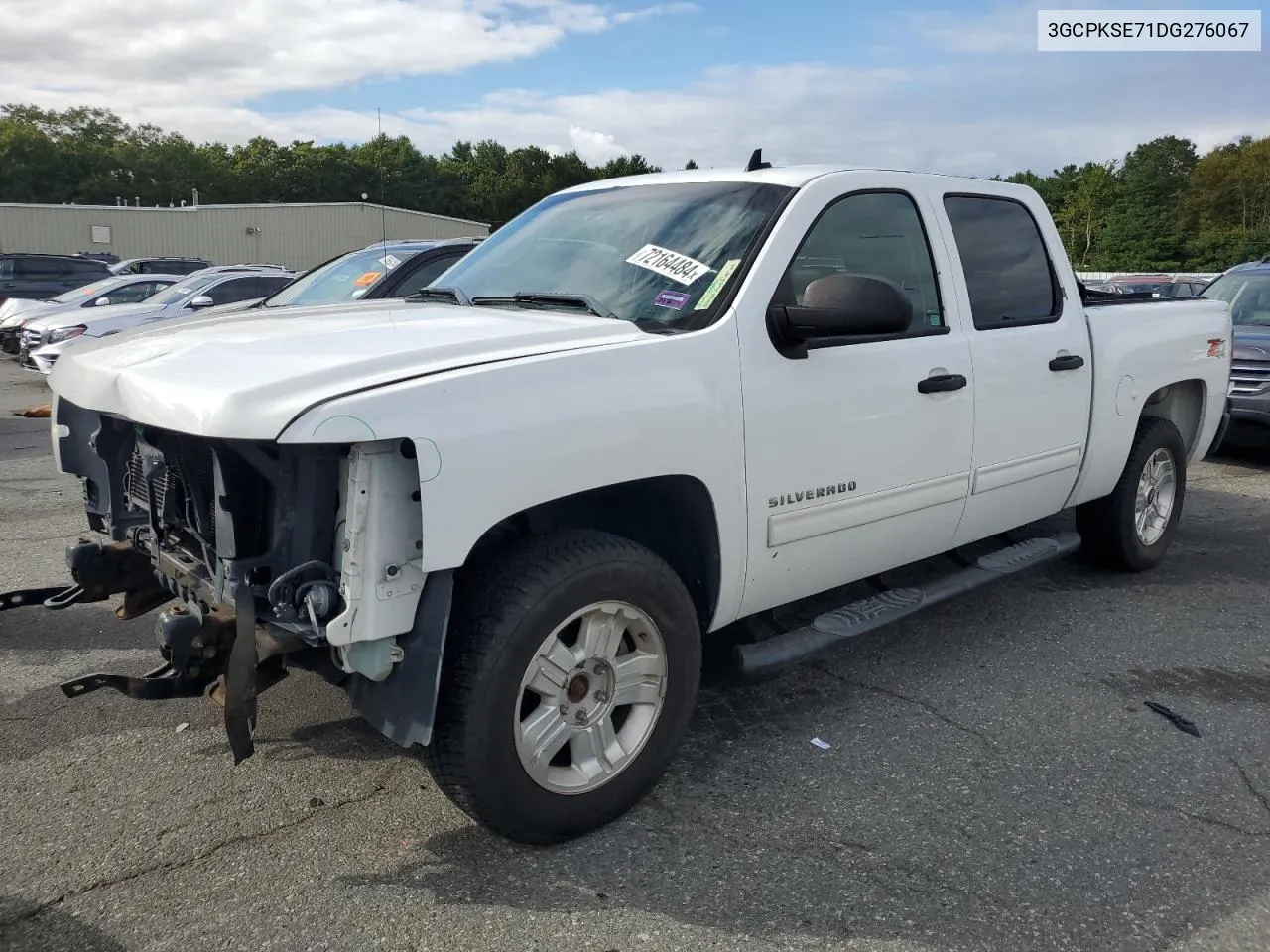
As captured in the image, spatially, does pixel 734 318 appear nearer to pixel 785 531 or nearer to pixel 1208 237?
pixel 785 531

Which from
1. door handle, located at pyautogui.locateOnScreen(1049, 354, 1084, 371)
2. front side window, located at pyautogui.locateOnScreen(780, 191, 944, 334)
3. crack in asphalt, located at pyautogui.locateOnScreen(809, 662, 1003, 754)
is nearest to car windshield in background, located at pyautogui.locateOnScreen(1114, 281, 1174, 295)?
door handle, located at pyautogui.locateOnScreen(1049, 354, 1084, 371)

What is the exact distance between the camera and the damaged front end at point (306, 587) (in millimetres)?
2434

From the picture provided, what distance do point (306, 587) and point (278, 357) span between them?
610 mm

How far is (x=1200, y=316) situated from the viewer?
552 centimetres

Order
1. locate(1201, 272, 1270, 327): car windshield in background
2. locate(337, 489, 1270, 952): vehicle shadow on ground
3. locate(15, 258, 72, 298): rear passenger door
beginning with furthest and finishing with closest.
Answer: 1. locate(15, 258, 72, 298): rear passenger door
2. locate(1201, 272, 1270, 327): car windshield in background
3. locate(337, 489, 1270, 952): vehicle shadow on ground

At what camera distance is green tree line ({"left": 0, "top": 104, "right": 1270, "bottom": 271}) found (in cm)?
6078

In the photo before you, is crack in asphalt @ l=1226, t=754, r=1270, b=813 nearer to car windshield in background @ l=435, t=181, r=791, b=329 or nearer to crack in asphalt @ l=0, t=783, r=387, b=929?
car windshield in background @ l=435, t=181, r=791, b=329

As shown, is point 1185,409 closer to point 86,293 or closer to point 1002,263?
point 1002,263

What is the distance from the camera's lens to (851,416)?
3410 mm

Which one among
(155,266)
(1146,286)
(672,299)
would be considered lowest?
(672,299)

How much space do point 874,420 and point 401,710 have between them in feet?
6.09

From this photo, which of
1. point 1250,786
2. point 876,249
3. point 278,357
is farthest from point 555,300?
point 1250,786

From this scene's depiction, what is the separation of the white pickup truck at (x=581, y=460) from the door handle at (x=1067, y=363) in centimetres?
1

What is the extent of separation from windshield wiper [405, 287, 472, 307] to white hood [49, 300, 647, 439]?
283 mm
